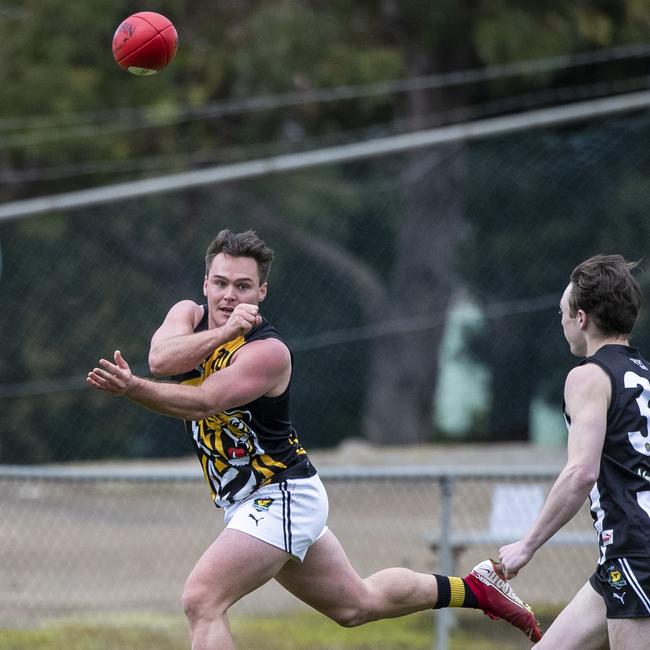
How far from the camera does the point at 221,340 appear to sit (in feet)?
16.4

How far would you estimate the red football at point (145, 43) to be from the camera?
23.1 ft

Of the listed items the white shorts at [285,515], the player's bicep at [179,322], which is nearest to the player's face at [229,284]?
the player's bicep at [179,322]

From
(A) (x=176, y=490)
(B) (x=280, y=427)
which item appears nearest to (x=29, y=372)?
(A) (x=176, y=490)

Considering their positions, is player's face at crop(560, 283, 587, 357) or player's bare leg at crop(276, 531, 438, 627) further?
player's bare leg at crop(276, 531, 438, 627)

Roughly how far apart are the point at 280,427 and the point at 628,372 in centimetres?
151

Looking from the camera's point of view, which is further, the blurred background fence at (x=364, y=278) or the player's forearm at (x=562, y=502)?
the blurred background fence at (x=364, y=278)

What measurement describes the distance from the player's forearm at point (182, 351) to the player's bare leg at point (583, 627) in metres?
1.72

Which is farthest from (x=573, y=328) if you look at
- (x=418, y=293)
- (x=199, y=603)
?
(x=418, y=293)

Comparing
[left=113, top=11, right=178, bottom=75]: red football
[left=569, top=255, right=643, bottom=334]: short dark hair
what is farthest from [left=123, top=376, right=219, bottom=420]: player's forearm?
[left=113, top=11, right=178, bottom=75]: red football

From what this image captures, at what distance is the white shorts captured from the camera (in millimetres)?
5164

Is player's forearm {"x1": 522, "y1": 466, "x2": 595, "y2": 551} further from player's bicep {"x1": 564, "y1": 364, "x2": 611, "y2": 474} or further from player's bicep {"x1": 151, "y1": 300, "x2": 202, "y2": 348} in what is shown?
player's bicep {"x1": 151, "y1": 300, "x2": 202, "y2": 348}

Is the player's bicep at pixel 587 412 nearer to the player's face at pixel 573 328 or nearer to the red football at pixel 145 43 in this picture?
A: the player's face at pixel 573 328

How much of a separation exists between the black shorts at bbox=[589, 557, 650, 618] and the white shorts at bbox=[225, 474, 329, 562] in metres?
1.27

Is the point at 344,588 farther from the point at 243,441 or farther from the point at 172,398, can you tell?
the point at 172,398
